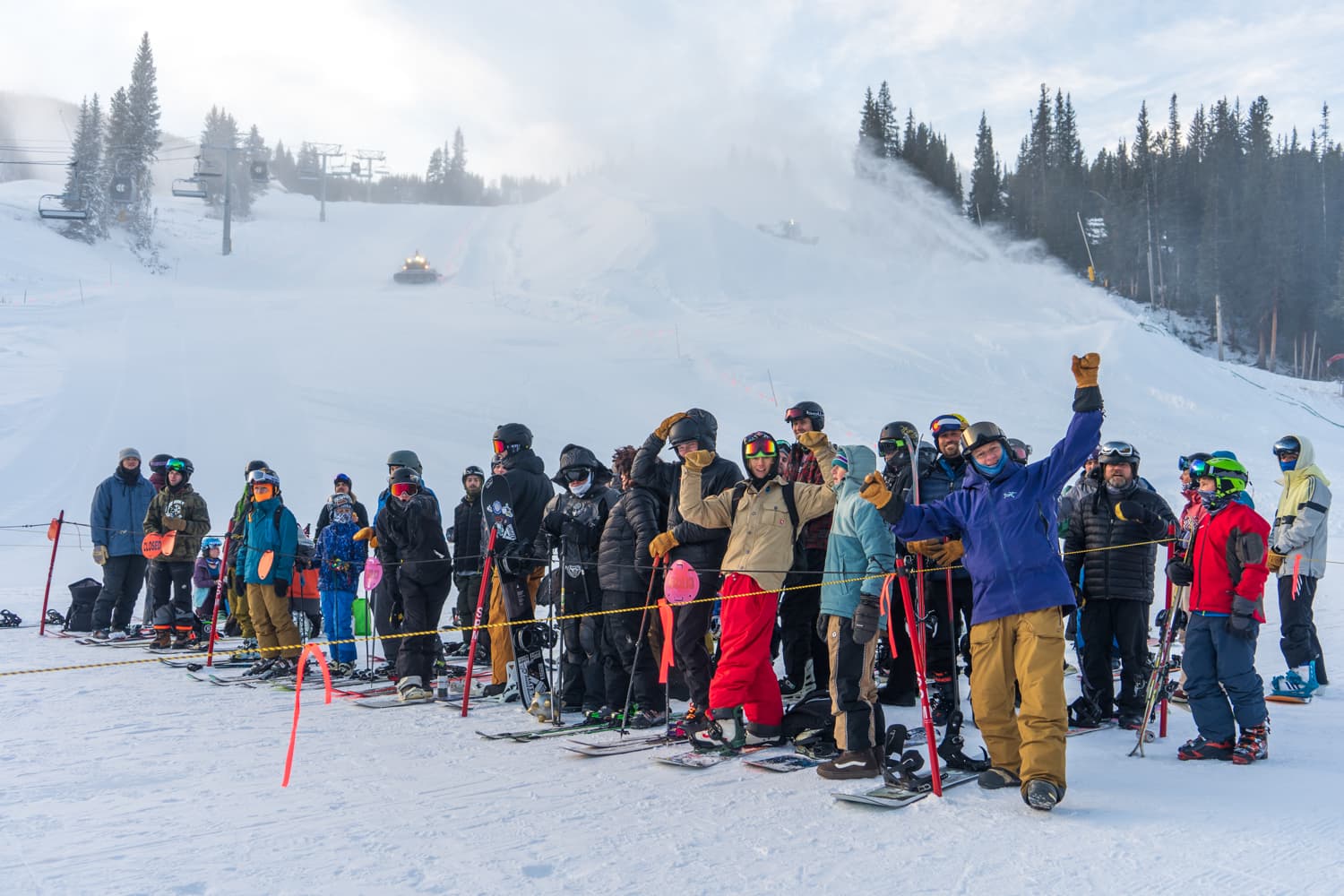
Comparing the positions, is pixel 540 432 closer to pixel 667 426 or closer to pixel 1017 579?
pixel 667 426

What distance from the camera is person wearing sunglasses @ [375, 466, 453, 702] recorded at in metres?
7.95

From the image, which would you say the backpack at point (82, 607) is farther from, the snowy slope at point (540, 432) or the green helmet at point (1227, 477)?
the green helmet at point (1227, 477)

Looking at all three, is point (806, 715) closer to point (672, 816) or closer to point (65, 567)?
point (672, 816)

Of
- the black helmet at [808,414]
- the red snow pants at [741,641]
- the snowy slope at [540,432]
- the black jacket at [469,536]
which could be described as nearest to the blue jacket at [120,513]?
the snowy slope at [540,432]

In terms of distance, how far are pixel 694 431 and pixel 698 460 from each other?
0.78 feet

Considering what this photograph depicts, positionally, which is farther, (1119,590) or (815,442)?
(1119,590)

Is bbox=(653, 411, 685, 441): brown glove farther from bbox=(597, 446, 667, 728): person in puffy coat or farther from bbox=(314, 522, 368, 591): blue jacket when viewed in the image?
bbox=(314, 522, 368, 591): blue jacket

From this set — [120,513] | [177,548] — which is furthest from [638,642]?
[120,513]

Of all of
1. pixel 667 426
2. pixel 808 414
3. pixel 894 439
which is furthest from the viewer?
pixel 894 439

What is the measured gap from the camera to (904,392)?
24.6m

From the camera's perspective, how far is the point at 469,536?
9328 mm

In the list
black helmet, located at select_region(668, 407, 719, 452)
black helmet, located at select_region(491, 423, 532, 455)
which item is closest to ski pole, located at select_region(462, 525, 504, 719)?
black helmet, located at select_region(491, 423, 532, 455)

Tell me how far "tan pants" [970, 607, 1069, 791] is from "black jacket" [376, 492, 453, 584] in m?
4.62

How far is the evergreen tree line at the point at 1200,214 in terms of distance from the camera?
6303cm
